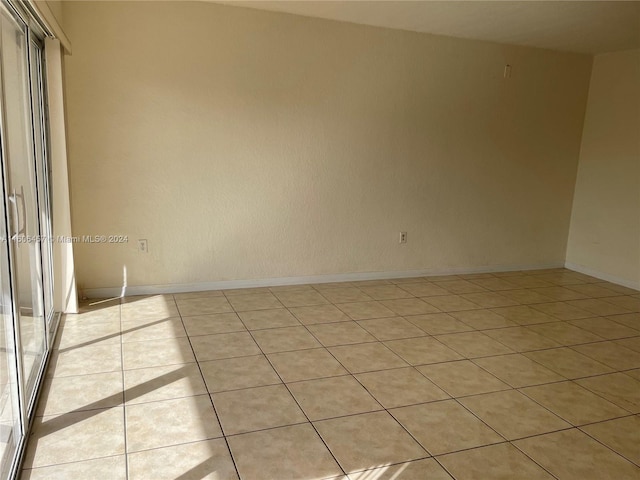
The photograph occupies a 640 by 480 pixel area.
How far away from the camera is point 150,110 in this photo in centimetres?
402

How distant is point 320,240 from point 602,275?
320cm

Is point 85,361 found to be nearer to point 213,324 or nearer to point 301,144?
point 213,324

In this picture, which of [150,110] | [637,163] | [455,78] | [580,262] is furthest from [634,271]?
[150,110]

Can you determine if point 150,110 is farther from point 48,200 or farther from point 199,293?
point 199,293

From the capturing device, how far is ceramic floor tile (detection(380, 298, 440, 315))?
416cm

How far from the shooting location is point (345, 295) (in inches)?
177

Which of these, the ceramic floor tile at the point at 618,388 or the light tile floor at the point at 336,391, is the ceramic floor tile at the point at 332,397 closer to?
the light tile floor at the point at 336,391

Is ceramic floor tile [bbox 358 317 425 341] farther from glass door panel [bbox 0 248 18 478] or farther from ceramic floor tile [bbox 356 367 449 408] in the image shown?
glass door panel [bbox 0 248 18 478]

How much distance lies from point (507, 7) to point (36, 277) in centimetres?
375

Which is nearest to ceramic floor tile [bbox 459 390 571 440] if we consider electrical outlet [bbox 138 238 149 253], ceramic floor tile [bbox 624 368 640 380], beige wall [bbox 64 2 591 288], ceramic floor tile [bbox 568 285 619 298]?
ceramic floor tile [bbox 624 368 640 380]

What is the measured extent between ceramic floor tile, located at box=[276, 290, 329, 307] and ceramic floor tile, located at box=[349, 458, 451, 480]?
211cm

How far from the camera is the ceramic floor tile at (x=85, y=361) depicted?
286cm

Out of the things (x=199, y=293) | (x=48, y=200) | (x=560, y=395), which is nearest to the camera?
(x=560, y=395)

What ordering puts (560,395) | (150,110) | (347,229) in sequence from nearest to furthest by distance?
(560,395) → (150,110) → (347,229)
